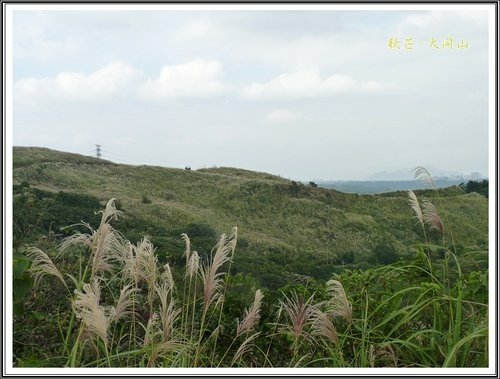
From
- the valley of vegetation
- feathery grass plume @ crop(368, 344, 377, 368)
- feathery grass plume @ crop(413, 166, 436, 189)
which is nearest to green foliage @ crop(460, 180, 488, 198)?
the valley of vegetation

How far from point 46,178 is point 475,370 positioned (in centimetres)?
958

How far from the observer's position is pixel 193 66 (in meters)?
7.75

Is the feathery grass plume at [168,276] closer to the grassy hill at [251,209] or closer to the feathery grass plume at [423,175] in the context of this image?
the feathery grass plume at [423,175]

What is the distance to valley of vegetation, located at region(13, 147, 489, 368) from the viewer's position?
2520 millimetres

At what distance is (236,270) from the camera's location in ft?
26.5

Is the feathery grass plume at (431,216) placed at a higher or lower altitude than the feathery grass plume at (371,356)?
higher

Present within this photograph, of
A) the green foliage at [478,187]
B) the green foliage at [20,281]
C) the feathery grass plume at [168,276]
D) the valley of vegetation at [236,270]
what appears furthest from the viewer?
the green foliage at [478,187]

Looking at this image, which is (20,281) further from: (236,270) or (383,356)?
(236,270)

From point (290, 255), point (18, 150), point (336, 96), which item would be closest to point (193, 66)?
point (336, 96)

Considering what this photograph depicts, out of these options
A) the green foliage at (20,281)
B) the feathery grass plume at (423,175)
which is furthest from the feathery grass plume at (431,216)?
the green foliage at (20,281)

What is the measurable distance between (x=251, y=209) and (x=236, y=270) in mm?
3550

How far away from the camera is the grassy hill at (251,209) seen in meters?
9.70

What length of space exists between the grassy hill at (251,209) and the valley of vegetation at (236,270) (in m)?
0.04

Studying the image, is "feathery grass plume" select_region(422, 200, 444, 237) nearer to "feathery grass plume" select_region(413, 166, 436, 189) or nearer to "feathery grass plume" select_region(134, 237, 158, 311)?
"feathery grass plume" select_region(413, 166, 436, 189)
